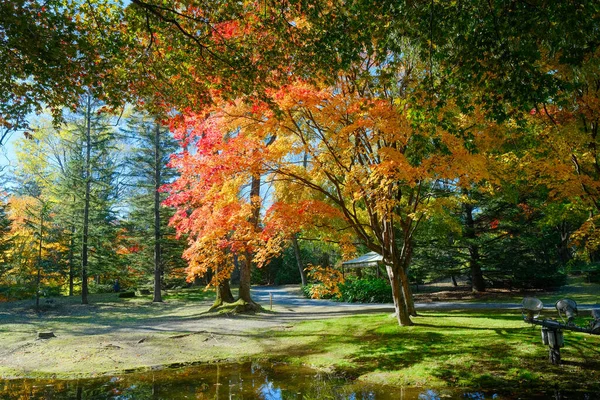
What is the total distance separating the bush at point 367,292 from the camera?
1816 cm

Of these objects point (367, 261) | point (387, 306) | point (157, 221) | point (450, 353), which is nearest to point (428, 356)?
point (450, 353)

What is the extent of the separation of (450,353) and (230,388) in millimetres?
3864

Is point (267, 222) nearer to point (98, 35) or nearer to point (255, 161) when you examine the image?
point (255, 161)

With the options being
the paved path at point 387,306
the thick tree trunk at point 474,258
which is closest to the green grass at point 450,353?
the paved path at point 387,306

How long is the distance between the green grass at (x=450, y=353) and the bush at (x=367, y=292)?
7.97m

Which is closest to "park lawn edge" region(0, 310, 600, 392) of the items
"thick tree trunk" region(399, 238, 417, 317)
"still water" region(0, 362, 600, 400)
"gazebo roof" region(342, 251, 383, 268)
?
"still water" region(0, 362, 600, 400)

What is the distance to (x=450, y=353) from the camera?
263 inches

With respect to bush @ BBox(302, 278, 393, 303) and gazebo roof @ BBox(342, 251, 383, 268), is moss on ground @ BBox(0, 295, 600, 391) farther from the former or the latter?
gazebo roof @ BBox(342, 251, 383, 268)

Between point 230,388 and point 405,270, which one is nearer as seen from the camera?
point 230,388

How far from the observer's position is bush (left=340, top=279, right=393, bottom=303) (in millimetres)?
18156

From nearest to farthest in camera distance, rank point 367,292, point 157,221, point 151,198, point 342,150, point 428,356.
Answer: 1. point 428,356
2. point 342,150
3. point 367,292
4. point 157,221
5. point 151,198

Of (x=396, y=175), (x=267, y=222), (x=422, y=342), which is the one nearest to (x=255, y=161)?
(x=267, y=222)

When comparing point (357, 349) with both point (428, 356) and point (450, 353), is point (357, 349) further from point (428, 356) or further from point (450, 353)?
point (450, 353)

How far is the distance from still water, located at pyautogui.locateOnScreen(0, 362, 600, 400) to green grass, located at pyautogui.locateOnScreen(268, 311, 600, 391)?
375mm
